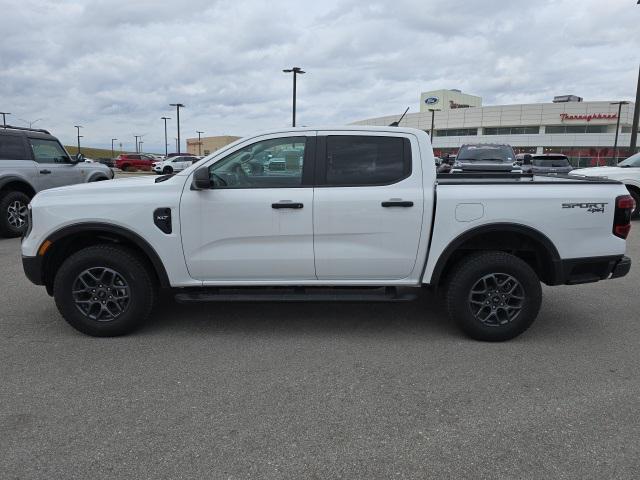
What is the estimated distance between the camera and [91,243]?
180 inches

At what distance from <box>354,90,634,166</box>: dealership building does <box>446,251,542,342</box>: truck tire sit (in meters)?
60.8

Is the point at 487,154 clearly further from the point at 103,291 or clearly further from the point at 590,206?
the point at 103,291

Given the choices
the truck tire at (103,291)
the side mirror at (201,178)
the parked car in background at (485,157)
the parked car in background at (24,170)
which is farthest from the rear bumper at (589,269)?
the parked car in background at (485,157)

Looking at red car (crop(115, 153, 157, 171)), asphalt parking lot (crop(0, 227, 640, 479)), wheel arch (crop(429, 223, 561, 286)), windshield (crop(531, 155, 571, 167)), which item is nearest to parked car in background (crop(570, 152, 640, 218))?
windshield (crop(531, 155, 571, 167))

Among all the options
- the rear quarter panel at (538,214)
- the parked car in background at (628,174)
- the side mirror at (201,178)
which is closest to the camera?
the side mirror at (201,178)

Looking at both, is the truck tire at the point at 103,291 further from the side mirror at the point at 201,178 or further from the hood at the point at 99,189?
the side mirror at the point at 201,178

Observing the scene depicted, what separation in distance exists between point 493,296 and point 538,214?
0.76m

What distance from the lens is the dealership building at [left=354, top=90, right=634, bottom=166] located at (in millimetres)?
67938

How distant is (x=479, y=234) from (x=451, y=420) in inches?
66.6

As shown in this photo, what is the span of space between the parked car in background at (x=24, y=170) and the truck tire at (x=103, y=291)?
5.64 metres

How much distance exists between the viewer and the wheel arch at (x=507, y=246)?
4184mm

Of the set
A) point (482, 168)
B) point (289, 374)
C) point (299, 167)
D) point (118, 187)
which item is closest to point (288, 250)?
point (299, 167)

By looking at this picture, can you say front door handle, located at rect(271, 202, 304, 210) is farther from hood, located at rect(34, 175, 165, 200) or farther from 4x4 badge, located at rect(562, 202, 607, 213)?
4x4 badge, located at rect(562, 202, 607, 213)

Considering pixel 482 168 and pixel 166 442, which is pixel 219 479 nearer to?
pixel 166 442
